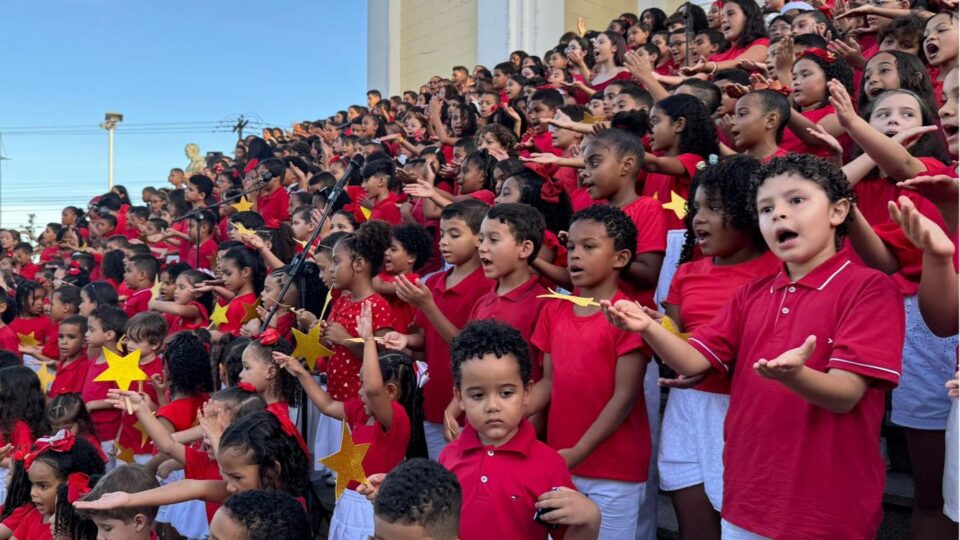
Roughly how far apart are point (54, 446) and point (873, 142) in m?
3.80

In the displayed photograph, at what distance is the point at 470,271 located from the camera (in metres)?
4.54

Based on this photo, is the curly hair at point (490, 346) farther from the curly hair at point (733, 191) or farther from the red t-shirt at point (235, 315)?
the red t-shirt at point (235, 315)

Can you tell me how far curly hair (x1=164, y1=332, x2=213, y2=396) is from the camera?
514 cm

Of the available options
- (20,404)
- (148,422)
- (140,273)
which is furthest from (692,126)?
(140,273)

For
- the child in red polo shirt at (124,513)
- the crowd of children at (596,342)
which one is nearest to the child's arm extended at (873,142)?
the crowd of children at (596,342)

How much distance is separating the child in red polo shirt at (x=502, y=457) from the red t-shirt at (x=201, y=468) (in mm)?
1641

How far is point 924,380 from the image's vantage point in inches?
121

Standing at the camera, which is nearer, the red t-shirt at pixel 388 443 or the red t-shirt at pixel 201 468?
the red t-shirt at pixel 388 443

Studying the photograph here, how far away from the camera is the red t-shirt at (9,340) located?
313 inches

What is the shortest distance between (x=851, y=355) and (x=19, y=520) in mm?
3918

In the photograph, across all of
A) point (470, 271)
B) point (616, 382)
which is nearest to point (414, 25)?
point (470, 271)

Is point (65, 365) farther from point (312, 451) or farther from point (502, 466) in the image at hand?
point (502, 466)

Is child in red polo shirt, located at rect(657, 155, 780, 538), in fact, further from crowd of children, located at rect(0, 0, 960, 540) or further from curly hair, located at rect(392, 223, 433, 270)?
curly hair, located at rect(392, 223, 433, 270)

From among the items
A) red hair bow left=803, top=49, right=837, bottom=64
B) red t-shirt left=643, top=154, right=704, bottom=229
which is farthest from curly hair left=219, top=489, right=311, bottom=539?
red hair bow left=803, top=49, right=837, bottom=64
